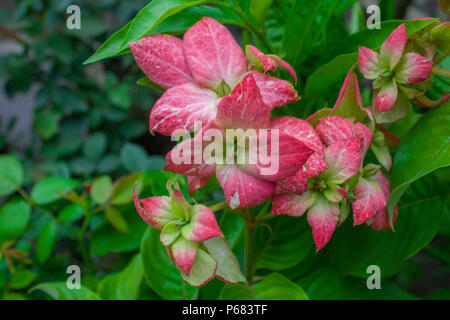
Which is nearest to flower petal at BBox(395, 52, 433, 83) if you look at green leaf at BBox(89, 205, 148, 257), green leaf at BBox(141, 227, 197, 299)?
green leaf at BBox(141, 227, 197, 299)

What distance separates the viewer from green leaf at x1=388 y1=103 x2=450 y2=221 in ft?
1.11

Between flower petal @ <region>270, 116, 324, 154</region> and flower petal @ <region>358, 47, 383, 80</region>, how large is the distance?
8cm

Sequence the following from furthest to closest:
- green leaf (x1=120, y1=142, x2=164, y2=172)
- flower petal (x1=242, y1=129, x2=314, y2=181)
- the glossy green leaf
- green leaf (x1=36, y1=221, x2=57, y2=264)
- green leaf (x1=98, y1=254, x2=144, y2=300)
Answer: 1. green leaf (x1=120, y1=142, x2=164, y2=172)
2. green leaf (x1=36, y1=221, x2=57, y2=264)
3. green leaf (x1=98, y1=254, x2=144, y2=300)
4. the glossy green leaf
5. flower petal (x1=242, y1=129, x2=314, y2=181)

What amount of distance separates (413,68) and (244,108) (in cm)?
15

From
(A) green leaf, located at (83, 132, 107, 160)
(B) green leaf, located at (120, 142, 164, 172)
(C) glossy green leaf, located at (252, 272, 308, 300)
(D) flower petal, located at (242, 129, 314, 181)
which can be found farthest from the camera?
(A) green leaf, located at (83, 132, 107, 160)

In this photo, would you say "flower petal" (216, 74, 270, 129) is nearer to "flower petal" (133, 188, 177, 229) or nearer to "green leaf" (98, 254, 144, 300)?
"flower petal" (133, 188, 177, 229)

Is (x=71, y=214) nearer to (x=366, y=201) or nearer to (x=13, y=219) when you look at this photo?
(x=13, y=219)

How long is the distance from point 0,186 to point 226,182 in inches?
20.3

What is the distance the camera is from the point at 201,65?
345mm

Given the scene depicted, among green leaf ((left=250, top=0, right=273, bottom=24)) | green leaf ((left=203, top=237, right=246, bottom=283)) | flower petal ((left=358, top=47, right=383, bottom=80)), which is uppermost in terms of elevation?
green leaf ((left=250, top=0, right=273, bottom=24))

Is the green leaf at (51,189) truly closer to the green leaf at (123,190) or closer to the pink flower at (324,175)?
the green leaf at (123,190)

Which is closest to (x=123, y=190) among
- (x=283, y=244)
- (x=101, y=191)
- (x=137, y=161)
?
(x=101, y=191)

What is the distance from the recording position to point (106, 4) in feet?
3.50
